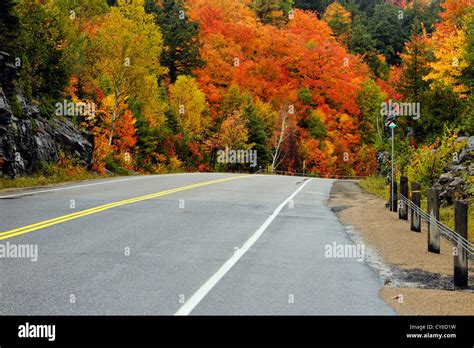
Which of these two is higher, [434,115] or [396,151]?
[434,115]

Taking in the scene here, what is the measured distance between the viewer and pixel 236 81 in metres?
65.6

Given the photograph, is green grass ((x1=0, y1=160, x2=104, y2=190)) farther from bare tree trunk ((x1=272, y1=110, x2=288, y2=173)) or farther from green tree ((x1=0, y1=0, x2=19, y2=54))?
bare tree trunk ((x1=272, y1=110, x2=288, y2=173))

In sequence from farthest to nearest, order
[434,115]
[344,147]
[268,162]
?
[344,147] < [268,162] < [434,115]

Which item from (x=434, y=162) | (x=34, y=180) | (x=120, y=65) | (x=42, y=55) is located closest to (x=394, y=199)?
(x=434, y=162)

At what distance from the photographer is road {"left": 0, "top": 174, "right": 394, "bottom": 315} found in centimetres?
561

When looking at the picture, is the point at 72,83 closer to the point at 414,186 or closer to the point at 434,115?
the point at 434,115

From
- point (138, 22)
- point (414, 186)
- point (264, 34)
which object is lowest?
point (414, 186)

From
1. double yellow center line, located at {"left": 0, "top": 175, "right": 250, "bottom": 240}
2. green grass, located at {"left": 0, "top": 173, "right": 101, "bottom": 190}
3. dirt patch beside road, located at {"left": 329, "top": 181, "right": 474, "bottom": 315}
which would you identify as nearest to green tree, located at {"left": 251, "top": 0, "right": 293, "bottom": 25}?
green grass, located at {"left": 0, "top": 173, "right": 101, "bottom": 190}

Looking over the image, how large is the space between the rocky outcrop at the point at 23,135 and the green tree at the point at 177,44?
37256mm

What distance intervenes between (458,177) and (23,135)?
16.9 meters

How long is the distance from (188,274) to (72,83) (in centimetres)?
2799

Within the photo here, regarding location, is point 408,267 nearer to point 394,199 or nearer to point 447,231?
point 447,231

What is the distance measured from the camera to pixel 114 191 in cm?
1734

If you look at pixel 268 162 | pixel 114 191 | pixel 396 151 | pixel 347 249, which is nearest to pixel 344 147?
pixel 268 162
